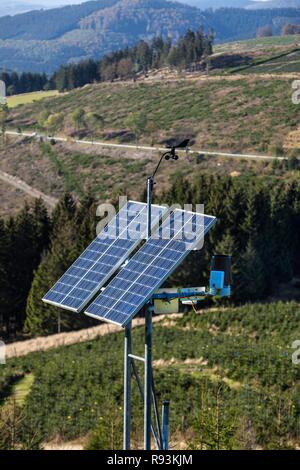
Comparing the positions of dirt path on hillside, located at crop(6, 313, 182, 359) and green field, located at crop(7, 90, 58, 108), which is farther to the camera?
green field, located at crop(7, 90, 58, 108)

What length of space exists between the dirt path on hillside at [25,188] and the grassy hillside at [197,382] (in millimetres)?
45763

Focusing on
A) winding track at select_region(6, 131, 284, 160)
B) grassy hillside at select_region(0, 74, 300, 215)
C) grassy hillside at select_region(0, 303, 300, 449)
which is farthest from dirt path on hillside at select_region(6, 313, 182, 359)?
winding track at select_region(6, 131, 284, 160)

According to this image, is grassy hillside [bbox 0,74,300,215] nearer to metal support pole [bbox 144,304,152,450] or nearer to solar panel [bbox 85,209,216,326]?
solar panel [bbox 85,209,216,326]

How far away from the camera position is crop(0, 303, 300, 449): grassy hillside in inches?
1013

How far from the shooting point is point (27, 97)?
6531 inches

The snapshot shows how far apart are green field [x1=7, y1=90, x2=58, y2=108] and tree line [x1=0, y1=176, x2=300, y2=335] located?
98084 mm

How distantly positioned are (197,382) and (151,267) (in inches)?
716

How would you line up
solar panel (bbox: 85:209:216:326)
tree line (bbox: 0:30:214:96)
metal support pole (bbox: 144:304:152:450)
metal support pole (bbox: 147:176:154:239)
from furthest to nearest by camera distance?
tree line (bbox: 0:30:214:96) → solar panel (bbox: 85:209:216:326) → metal support pole (bbox: 147:176:154:239) → metal support pole (bbox: 144:304:152:450)

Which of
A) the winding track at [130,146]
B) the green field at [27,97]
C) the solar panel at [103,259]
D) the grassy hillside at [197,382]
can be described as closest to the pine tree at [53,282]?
the grassy hillside at [197,382]

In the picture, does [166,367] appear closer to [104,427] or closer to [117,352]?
[117,352]

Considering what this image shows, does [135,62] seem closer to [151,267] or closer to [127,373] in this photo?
[151,267]

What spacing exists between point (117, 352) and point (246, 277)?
13.7m

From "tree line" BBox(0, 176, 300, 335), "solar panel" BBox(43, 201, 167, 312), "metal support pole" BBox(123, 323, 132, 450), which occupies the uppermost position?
"solar panel" BBox(43, 201, 167, 312)
